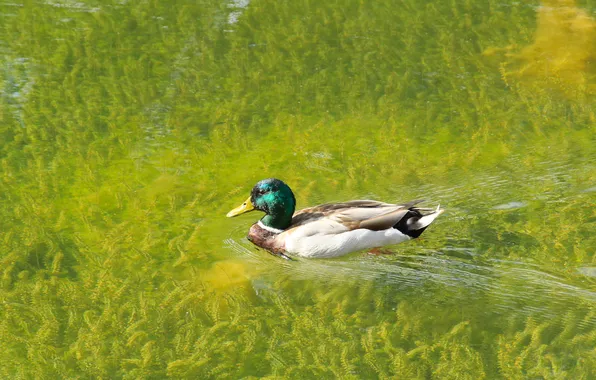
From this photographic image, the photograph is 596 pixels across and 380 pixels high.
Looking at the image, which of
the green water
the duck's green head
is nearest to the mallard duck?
the duck's green head

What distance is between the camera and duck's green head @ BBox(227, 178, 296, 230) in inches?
313

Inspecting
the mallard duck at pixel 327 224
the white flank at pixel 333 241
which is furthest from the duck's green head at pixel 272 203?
the white flank at pixel 333 241

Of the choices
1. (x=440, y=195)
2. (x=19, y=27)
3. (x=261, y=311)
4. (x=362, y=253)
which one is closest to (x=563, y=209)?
(x=440, y=195)

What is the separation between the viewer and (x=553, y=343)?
21.2 feet

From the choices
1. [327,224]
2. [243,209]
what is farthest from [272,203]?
[327,224]

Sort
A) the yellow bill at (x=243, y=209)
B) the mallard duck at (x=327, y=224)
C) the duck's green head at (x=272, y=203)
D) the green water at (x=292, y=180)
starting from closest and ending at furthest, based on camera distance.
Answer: the green water at (x=292, y=180), the mallard duck at (x=327, y=224), the duck's green head at (x=272, y=203), the yellow bill at (x=243, y=209)

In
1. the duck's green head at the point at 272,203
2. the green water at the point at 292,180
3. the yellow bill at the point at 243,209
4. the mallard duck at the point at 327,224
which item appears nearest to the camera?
the green water at the point at 292,180

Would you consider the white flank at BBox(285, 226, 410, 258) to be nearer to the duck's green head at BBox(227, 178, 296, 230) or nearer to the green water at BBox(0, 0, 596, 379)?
the green water at BBox(0, 0, 596, 379)

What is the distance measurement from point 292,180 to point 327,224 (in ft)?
4.12

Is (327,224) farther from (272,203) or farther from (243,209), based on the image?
(243,209)

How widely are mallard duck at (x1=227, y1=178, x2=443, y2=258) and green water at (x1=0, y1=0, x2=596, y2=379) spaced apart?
16 cm

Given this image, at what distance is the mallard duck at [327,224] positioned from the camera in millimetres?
7754

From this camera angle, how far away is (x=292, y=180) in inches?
350

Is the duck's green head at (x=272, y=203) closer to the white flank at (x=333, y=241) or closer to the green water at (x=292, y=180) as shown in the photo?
the white flank at (x=333, y=241)
